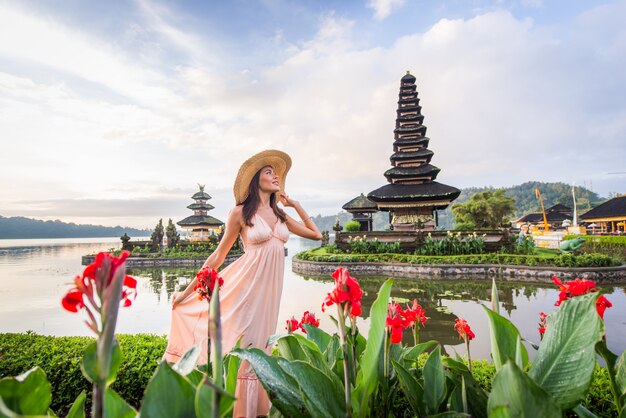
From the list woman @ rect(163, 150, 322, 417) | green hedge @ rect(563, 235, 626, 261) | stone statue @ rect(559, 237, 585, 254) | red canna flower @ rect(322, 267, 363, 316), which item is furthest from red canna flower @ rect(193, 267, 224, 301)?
green hedge @ rect(563, 235, 626, 261)

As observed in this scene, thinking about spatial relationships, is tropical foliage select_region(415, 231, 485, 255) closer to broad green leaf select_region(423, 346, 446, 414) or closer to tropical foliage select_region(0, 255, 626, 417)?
tropical foliage select_region(0, 255, 626, 417)

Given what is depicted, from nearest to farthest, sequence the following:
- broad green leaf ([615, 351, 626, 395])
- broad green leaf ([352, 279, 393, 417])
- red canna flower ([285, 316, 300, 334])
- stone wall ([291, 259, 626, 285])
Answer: broad green leaf ([352, 279, 393, 417])
broad green leaf ([615, 351, 626, 395])
red canna flower ([285, 316, 300, 334])
stone wall ([291, 259, 626, 285])

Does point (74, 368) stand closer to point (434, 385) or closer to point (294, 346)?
point (294, 346)

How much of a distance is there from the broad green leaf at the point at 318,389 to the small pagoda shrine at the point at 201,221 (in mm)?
28898

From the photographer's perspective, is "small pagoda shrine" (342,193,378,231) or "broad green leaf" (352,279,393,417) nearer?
"broad green leaf" (352,279,393,417)

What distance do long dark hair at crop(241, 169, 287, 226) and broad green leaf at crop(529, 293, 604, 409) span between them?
1.83m

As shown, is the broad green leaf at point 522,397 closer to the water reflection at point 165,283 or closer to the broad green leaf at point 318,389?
the broad green leaf at point 318,389

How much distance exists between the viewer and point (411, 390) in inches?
47.1

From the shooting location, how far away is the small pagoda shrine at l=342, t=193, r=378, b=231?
26236mm

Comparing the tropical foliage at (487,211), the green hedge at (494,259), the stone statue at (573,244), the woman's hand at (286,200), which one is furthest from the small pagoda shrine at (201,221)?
the woman's hand at (286,200)

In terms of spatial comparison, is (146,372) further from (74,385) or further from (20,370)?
(20,370)

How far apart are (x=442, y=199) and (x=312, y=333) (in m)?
19.1

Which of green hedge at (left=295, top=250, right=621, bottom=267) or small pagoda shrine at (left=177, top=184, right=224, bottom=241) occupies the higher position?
small pagoda shrine at (left=177, top=184, right=224, bottom=241)

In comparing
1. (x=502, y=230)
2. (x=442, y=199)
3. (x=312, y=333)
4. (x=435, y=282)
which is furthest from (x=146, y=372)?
(x=442, y=199)
